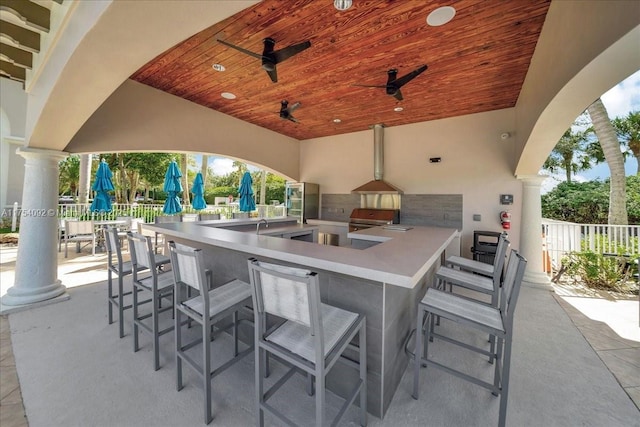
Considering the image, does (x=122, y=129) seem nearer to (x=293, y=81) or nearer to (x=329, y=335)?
(x=293, y=81)

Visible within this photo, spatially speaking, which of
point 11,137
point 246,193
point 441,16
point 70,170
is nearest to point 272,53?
point 441,16

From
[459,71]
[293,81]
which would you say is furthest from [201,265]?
[459,71]

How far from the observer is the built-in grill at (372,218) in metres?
5.21

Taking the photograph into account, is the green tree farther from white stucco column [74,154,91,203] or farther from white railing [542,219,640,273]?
white railing [542,219,640,273]

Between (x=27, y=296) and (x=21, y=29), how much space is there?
292 cm

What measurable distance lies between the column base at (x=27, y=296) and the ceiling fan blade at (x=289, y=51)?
3.98 m

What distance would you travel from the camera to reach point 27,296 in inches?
118

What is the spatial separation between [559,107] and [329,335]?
119 inches

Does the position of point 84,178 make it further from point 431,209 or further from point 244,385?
point 431,209

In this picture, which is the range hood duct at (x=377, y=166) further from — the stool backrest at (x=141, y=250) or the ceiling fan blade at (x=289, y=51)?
the stool backrest at (x=141, y=250)

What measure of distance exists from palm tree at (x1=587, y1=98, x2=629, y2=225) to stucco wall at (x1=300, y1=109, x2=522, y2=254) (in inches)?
63.9

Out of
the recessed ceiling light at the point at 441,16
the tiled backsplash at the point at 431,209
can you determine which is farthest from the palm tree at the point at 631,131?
the recessed ceiling light at the point at 441,16

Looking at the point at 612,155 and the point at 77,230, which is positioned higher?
the point at 612,155

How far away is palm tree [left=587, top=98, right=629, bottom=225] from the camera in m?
4.50
